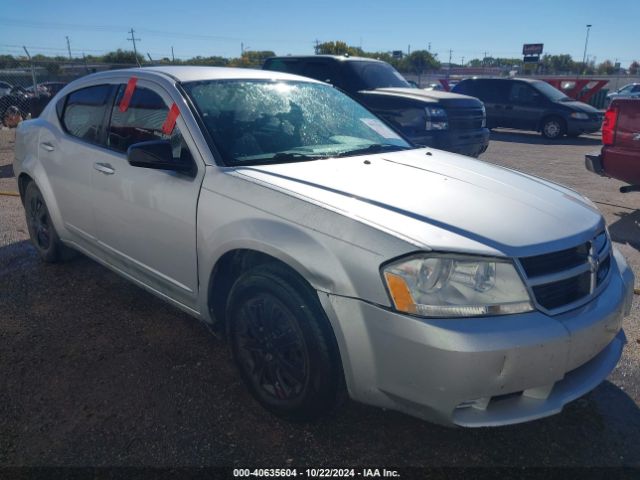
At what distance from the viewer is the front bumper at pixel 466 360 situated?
6.25 ft

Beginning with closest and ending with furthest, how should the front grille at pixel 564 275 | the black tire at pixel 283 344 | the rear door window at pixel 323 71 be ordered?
the front grille at pixel 564 275
the black tire at pixel 283 344
the rear door window at pixel 323 71

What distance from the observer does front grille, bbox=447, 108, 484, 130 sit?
24.9 ft

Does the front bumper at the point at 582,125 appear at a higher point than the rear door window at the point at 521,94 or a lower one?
lower

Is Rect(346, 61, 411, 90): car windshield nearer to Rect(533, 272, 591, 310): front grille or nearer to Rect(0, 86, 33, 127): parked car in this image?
Rect(533, 272, 591, 310): front grille

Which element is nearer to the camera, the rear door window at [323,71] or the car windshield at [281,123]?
the car windshield at [281,123]

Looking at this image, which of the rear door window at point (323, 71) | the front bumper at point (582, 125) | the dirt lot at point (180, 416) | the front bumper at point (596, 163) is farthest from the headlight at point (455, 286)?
the front bumper at point (582, 125)

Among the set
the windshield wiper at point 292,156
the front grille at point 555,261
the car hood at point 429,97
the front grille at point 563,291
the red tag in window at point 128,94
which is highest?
the red tag in window at point 128,94

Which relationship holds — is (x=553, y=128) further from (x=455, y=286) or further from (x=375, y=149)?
(x=455, y=286)

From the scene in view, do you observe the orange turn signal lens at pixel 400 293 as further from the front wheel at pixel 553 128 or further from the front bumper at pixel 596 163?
the front wheel at pixel 553 128

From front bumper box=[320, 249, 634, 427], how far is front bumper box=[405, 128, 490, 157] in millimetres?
5156

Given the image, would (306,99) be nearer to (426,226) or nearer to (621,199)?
(426,226)

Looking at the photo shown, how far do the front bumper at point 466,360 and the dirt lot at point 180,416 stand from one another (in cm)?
39

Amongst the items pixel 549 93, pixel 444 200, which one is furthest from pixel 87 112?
pixel 549 93

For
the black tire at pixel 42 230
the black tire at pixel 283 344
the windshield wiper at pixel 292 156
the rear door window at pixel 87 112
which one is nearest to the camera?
the black tire at pixel 283 344
